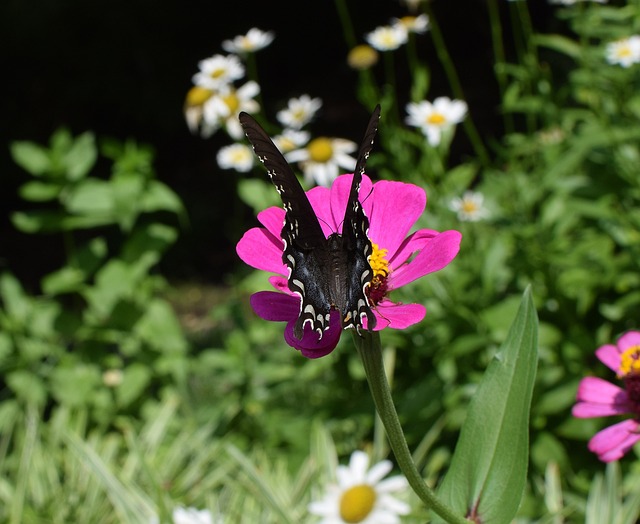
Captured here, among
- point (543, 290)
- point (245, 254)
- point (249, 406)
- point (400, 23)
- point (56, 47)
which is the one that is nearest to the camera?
point (245, 254)

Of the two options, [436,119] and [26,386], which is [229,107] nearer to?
[436,119]

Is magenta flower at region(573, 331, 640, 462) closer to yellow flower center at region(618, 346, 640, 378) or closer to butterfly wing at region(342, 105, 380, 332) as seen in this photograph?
yellow flower center at region(618, 346, 640, 378)

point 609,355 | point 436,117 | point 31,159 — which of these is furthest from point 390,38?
point 609,355

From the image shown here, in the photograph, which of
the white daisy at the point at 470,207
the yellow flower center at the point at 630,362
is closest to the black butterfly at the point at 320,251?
the yellow flower center at the point at 630,362

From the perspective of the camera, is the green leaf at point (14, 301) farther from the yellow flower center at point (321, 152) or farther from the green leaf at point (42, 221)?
the yellow flower center at point (321, 152)

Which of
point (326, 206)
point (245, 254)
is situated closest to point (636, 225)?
point (326, 206)

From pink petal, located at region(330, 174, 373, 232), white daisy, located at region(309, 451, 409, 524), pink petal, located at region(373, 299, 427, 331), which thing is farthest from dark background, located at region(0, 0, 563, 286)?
pink petal, located at region(373, 299, 427, 331)

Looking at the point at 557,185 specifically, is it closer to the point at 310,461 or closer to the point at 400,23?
the point at 400,23
